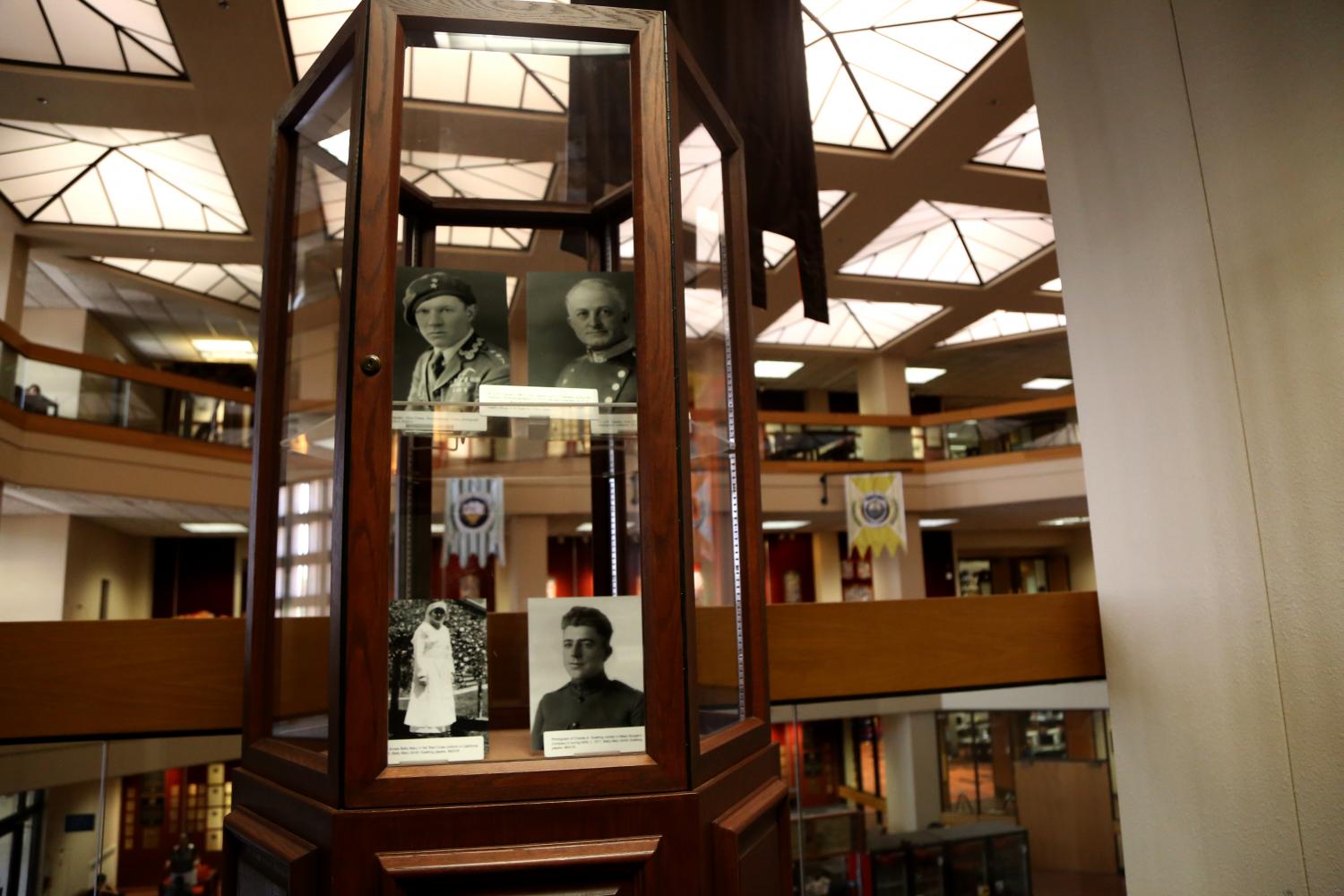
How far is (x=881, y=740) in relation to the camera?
5059 millimetres

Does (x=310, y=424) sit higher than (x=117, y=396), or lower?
lower

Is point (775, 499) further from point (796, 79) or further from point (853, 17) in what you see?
point (796, 79)

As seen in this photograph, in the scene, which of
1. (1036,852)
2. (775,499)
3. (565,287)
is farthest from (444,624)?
(775,499)

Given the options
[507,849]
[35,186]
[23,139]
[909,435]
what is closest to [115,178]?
[23,139]

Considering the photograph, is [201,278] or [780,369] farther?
[780,369]

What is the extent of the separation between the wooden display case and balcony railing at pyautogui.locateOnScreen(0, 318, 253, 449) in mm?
8245

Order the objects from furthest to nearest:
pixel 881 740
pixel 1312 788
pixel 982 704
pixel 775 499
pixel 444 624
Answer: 1. pixel 775 499
2. pixel 881 740
3. pixel 982 704
4. pixel 1312 788
5. pixel 444 624

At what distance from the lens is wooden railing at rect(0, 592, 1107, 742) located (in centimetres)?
131

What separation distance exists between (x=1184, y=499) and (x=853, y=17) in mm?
5295

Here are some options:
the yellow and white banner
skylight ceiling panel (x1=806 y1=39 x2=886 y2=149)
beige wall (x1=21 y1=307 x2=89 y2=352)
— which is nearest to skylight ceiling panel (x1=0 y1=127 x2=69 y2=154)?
beige wall (x1=21 y1=307 x2=89 y2=352)

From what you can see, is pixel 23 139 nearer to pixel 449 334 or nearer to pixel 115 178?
pixel 115 178

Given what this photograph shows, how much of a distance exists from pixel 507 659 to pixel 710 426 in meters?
0.46

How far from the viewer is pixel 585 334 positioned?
51.9 inches

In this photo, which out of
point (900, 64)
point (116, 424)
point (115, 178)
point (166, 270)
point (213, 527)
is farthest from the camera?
point (213, 527)
